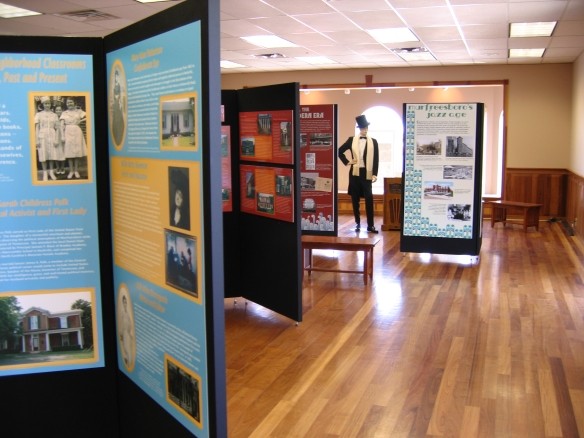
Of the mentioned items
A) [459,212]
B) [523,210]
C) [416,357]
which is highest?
[459,212]

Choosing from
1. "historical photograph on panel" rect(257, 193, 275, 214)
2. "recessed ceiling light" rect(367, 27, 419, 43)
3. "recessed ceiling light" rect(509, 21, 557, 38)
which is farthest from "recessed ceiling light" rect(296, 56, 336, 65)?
"historical photograph on panel" rect(257, 193, 275, 214)

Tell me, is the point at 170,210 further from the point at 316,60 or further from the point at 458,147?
the point at 316,60

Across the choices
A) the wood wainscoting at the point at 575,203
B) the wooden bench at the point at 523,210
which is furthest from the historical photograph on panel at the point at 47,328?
the wooden bench at the point at 523,210

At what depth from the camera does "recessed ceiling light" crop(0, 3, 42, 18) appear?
816 cm

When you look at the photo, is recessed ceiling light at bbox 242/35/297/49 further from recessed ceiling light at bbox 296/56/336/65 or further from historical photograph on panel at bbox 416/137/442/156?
historical photograph on panel at bbox 416/137/442/156

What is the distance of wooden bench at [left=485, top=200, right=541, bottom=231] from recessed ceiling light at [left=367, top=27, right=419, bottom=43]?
153 inches

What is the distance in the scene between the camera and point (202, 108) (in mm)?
1852

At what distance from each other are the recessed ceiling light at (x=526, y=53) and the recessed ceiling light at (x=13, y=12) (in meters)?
7.98

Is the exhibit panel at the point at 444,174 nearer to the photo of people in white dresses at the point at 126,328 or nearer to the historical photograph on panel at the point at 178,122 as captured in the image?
the photo of people in white dresses at the point at 126,328

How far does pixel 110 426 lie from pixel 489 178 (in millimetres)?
13011

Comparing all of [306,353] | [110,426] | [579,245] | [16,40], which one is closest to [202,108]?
[16,40]

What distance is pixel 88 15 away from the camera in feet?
28.2

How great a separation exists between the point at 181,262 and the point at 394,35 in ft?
29.3

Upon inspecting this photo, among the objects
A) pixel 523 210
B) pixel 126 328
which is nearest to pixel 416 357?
pixel 126 328
